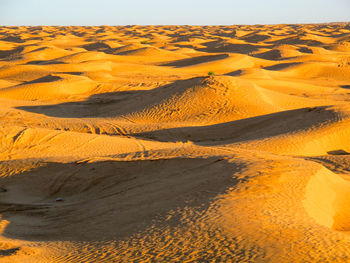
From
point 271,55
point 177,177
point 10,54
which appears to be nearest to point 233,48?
point 271,55

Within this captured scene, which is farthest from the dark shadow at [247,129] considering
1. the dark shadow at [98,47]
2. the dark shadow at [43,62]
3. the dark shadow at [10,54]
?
the dark shadow at [98,47]

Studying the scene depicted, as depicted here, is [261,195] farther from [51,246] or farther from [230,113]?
[230,113]

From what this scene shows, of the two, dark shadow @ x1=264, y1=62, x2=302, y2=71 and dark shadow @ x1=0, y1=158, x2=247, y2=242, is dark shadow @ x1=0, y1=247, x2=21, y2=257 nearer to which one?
dark shadow @ x1=0, y1=158, x2=247, y2=242

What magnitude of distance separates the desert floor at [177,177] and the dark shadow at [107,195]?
2cm

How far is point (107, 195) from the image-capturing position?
736cm

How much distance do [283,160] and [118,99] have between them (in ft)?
37.9

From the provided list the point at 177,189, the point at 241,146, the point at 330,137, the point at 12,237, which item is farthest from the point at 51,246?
the point at 330,137

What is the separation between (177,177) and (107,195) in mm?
1172

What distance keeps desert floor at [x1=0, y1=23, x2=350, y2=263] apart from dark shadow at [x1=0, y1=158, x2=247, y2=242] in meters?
0.02

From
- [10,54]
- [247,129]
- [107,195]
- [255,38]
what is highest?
[255,38]

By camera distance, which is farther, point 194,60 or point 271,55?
point 271,55

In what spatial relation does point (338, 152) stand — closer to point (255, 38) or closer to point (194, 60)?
point (194, 60)

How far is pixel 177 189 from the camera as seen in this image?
6.71 metres

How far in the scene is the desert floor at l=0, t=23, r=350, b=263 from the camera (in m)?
4.80
